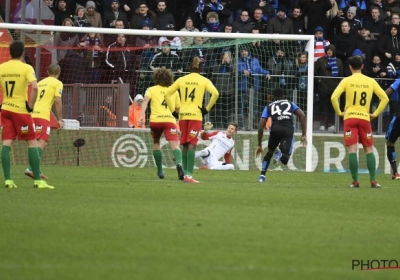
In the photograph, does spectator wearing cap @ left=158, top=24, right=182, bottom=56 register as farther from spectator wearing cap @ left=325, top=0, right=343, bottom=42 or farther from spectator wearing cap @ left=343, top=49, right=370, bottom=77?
spectator wearing cap @ left=325, top=0, right=343, bottom=42

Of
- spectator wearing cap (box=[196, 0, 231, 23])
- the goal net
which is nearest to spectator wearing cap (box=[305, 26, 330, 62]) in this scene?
the goal net

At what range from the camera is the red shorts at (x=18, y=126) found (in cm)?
1590

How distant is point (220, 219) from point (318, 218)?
1237mm

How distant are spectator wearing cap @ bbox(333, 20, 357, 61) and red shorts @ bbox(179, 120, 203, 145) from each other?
34.8ft

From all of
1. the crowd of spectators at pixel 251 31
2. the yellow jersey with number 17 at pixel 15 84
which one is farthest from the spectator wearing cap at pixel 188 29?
the yellow jersey with number 17 at pixel 15 84

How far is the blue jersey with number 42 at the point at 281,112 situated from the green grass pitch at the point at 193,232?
8.93 ft

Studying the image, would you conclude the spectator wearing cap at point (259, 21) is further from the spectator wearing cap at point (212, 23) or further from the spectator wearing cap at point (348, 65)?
the spectator wearing cap at point (348, 65)

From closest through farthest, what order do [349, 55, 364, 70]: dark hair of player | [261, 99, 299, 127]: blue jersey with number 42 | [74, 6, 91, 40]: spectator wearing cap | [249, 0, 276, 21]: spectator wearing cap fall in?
[349, 55, 364, 70]: dark hair of player < [261, 99, 299, 127]: blue jersey with number 42 < [74, 6, 91, 40]: spectator wearing cap < [249, 0, 276, 21]: spectator wearing cap

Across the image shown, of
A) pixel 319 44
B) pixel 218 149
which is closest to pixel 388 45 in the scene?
pixel 319 44

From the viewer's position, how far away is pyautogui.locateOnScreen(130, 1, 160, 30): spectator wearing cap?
92.2 ft

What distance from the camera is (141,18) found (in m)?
28.2

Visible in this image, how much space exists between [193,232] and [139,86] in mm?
15993

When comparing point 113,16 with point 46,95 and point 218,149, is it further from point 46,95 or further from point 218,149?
point 46,95

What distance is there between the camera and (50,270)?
831 centimetres
